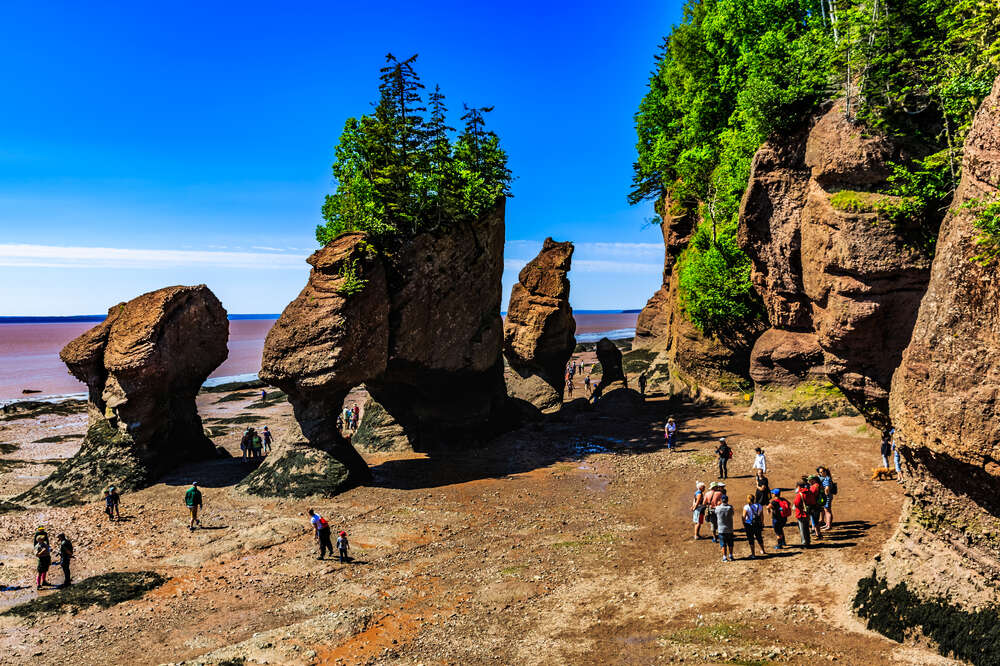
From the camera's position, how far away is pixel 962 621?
998 cm

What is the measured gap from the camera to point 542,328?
4147cm

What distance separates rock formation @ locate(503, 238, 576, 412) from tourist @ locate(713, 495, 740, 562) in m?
26.6

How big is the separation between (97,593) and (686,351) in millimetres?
32074

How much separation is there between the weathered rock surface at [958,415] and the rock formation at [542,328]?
30.8 metres

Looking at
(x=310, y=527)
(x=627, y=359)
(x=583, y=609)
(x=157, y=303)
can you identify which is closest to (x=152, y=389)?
(x=157, y=303)

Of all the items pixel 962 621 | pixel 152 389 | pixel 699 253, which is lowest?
pixel 962 621

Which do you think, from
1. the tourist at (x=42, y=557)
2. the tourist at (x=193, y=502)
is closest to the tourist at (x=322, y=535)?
the tourist at (x=193, y=502)

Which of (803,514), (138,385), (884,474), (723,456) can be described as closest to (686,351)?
(723,456)

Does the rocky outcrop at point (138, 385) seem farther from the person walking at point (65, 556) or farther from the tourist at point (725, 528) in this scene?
the tourist at point (725, 528)

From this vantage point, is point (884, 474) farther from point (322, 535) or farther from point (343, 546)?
point (322, 535)

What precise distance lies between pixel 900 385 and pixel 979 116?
4735 mm

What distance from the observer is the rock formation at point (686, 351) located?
3522 centimetres

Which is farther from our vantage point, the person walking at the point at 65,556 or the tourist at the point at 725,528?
the person walking at the point at 65,556

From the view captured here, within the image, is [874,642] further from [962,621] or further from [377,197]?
[377,197]
